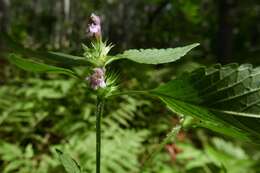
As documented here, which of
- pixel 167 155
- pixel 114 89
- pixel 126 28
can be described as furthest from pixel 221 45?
pixel 114 89

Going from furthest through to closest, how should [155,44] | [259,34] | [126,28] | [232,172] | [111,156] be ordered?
[259,34] → [126,28] → [155,44] → [111,156] → [232,172]

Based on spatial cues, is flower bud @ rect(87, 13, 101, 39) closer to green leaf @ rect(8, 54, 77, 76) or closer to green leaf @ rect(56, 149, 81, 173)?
green leaf @ rect(8, 54, 77, 76)

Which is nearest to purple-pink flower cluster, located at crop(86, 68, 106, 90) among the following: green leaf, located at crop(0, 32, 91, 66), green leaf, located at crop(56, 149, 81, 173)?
green leaf, located at crop(0, 32, 91, 66)

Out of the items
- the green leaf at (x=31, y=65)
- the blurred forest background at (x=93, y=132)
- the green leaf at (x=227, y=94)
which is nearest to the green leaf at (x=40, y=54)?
the green leaf at (x=31, y=65)

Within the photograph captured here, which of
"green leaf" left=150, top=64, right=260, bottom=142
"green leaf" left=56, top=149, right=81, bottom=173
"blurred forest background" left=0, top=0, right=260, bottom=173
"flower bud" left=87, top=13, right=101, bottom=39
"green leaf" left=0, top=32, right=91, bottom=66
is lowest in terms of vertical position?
"blurred forest background" left=0, top=0, right=260, bottom=173

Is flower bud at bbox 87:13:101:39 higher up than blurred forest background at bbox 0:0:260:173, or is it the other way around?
flower bud at bbox 87:13:101:39

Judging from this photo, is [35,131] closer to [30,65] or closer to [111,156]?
[111,156]

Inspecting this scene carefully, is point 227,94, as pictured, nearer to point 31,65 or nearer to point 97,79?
point 97,79
